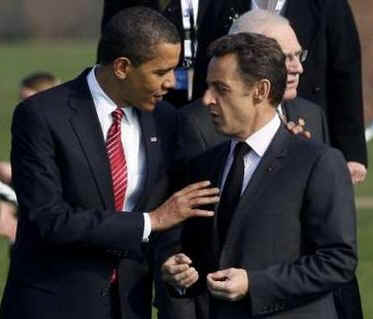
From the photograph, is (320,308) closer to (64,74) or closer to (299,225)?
(299,225)

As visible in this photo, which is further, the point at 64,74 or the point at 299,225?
the point at 64,74

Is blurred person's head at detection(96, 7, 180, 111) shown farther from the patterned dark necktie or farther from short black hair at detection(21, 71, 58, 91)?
short black hair at detection(21, 71, 58, 91)

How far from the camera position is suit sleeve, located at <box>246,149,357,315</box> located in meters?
6.01

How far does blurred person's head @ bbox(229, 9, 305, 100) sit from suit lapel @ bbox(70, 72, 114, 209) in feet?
2.10

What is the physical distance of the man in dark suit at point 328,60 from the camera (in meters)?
7.80

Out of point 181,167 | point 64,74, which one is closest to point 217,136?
point 181,167

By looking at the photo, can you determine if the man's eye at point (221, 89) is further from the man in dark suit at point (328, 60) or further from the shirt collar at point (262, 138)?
the man in dark suit at point (328, 60)

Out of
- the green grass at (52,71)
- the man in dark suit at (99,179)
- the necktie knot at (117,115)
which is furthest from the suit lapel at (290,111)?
the green grass at (52,71)

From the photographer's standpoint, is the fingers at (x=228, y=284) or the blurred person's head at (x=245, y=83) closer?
the fingers at (x=228, y=284)

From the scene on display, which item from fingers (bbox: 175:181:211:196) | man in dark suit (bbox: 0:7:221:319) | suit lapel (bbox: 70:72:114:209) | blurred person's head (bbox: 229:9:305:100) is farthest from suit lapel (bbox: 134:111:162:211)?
blurred person's head (bbox: 229:9:305:100)

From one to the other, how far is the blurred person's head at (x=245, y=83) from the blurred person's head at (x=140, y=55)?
0.41 m

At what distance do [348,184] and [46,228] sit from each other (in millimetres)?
1126

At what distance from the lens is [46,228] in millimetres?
6512

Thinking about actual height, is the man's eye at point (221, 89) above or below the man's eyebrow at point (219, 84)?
below
